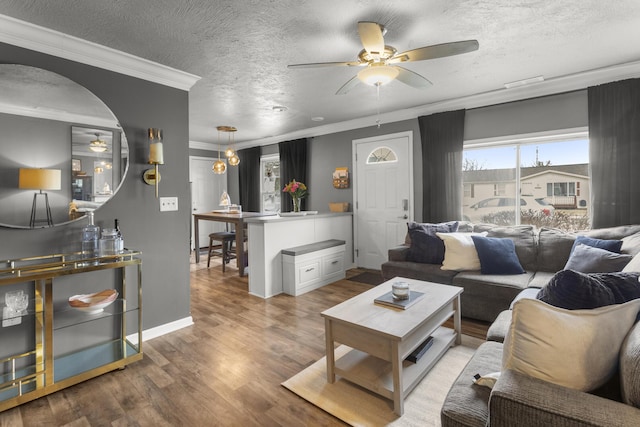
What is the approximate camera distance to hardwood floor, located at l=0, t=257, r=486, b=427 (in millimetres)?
1771

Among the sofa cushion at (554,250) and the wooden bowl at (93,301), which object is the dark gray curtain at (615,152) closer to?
the sofa cushion at (554,250)

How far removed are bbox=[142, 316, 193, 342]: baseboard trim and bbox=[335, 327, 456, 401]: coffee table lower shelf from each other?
5.48ft

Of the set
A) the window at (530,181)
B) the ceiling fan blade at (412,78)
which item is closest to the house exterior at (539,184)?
the window at (530,181)

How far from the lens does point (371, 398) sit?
1.88 meters

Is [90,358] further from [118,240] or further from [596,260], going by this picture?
[596,260]

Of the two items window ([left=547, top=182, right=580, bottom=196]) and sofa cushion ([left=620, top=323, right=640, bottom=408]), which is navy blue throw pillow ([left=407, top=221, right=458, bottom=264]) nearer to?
window ([left=547, top=182, right=580, bottom=196])

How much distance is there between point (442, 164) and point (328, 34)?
258cm

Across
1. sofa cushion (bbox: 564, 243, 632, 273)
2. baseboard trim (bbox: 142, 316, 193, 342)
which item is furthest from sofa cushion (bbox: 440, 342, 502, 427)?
baseboard trim (bbox: 142, 316, 193, 342)

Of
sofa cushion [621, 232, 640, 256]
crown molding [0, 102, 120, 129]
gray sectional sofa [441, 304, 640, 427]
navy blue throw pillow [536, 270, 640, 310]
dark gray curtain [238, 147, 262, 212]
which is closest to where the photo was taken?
gray sectional sofa [441, 304, 640, 427]

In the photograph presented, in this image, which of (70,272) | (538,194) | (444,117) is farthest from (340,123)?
(70,272)

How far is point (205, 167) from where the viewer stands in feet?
23.7

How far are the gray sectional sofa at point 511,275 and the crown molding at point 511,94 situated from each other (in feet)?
5.06

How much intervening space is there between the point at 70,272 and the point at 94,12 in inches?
66.8

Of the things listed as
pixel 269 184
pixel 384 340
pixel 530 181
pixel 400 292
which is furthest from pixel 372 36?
pixel 269 184
